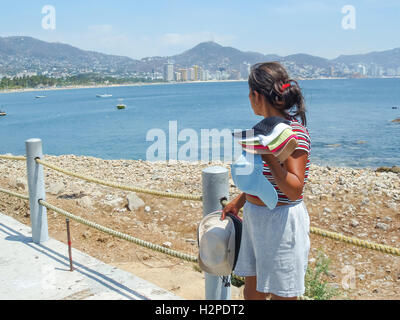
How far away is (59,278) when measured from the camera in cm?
377

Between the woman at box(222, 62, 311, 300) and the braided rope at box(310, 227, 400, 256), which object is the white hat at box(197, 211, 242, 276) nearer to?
the woman at box(222, 62, 311, 300)

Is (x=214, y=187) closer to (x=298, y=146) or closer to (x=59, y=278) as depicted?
(x=298, y=146)

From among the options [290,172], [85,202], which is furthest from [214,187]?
[85,202]

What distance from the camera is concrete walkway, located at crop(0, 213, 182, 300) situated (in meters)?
3.46

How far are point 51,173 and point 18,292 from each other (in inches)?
382

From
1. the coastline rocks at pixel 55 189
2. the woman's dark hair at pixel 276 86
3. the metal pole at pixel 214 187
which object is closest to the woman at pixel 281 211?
the woman's dark hair at pixel 276 86

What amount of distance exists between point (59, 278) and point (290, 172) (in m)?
2.71

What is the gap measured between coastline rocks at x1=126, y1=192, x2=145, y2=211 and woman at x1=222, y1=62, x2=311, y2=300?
6443 mm

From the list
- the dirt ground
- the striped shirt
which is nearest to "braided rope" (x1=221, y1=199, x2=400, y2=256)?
the striped shirt

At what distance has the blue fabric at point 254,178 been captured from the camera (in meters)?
1.90

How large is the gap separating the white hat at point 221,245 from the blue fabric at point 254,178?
0.45m

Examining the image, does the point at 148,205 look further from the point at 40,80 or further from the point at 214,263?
the point at 40,80
